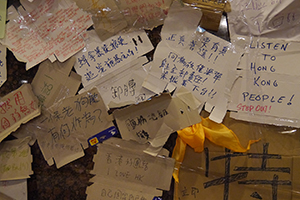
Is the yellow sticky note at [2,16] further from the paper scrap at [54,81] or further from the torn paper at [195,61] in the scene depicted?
the torn paper at [195,61]

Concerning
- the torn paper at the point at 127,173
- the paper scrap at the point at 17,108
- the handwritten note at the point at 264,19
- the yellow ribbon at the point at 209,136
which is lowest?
the torn paper at the point at 127,173

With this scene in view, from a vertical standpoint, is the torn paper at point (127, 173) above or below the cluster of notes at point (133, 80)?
below

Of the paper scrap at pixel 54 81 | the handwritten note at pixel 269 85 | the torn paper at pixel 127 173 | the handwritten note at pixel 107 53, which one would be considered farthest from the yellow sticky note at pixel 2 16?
the handwritten note at pixel 269 85

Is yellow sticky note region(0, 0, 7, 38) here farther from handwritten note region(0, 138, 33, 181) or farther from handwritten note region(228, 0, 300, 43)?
handwritten note region(228, 0, 300, 43)

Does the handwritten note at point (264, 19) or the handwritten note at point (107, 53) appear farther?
the handwritten note at point (107, 53)

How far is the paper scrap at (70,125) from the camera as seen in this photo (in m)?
0.81

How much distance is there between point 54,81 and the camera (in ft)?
2.68

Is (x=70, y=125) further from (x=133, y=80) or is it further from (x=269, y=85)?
(x=269, y=85)

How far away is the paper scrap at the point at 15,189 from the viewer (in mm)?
868

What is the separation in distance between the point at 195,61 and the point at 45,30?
542 mm

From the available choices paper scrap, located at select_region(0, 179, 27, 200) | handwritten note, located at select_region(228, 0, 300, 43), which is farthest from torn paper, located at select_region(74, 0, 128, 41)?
paper scrap, located at select_region(0, 179, 27, 200)

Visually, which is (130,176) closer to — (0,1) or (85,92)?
(85,92)

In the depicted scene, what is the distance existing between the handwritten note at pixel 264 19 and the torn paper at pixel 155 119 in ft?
0.94

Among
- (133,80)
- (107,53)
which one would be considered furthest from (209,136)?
(107,53)
